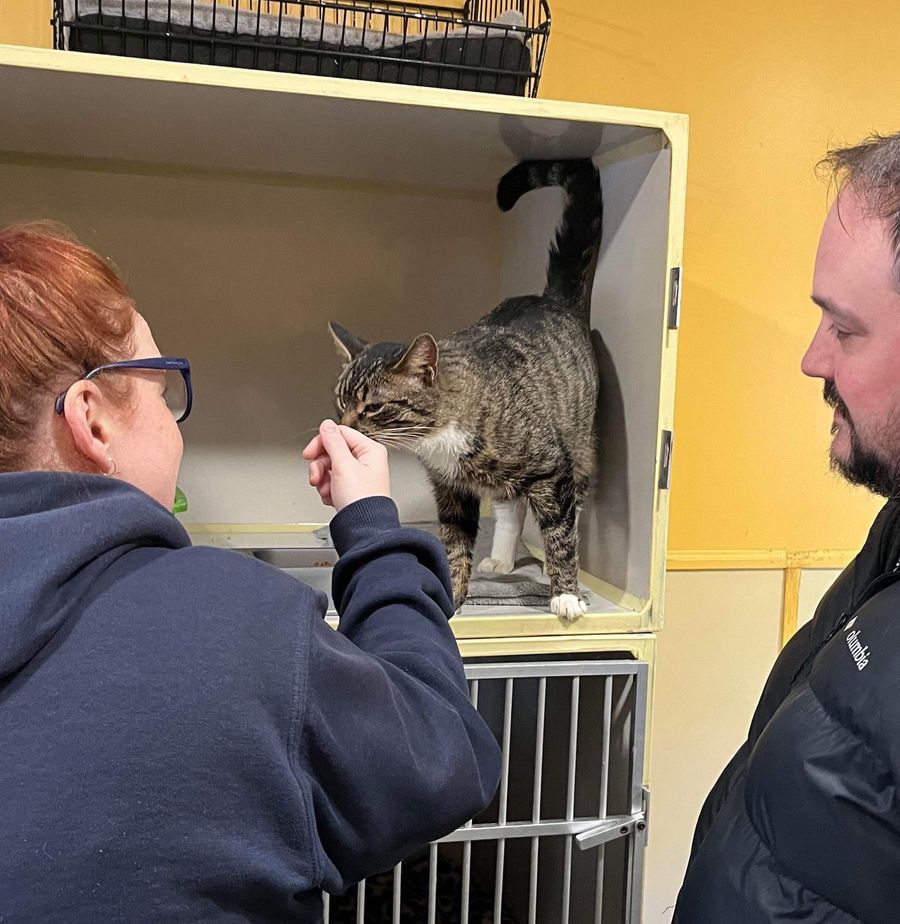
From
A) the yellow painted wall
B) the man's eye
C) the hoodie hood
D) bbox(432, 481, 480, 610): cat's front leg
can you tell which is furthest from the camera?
the yellow painted wall

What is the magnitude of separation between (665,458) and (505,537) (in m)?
0.31

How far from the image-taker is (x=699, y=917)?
652 mm

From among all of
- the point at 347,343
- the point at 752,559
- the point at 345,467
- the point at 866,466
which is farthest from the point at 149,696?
the point at 752,559

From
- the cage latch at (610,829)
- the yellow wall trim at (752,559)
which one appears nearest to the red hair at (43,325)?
the cage latch at (610,829)

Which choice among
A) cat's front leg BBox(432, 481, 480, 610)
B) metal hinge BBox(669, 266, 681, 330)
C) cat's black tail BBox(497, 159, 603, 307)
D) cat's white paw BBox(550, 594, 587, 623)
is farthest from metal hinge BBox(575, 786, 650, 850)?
cat's black tail BBox(497, 159, 603, 307)

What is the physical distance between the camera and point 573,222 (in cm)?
117

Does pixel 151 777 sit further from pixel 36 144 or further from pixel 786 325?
pixel 786 325

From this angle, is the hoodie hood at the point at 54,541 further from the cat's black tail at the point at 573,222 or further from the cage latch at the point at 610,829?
the cat's black tail at the point at 573,222

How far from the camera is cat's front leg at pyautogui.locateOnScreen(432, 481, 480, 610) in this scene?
115 centimetres

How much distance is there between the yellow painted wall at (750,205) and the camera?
56.9 inches

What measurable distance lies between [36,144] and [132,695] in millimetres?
974

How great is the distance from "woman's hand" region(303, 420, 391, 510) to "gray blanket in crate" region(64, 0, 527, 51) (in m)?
0.45

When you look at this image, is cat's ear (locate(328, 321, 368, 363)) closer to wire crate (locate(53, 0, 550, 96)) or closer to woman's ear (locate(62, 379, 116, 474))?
wire crate (locate(53, 0, 550, 96))

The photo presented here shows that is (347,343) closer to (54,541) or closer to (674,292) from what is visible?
(674,292)
